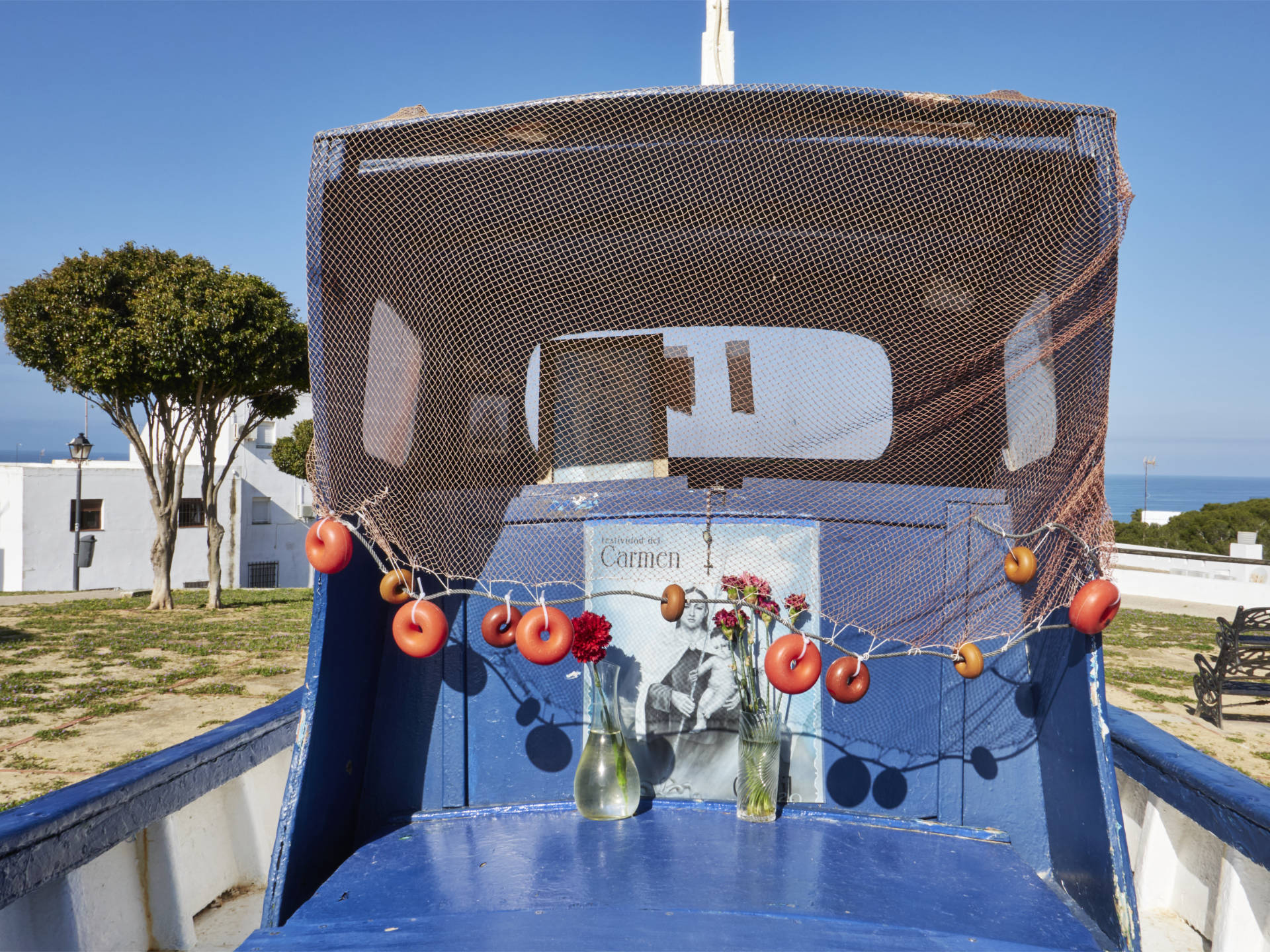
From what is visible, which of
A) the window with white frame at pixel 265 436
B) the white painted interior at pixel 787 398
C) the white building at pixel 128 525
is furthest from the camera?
the window with white frame at pixel 265 436

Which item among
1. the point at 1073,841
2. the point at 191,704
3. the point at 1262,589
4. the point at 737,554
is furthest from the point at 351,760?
the point at 1262,589

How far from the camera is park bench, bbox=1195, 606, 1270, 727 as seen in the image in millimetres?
8359

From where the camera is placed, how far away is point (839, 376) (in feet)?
9.31

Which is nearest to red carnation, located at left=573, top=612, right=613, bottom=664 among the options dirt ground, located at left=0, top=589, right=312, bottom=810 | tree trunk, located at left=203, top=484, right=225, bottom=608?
dirt ground, located at left=0, top=589, right=312, bottom=810

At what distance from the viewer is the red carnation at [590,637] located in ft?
8.23

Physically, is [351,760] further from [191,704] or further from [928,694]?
[191,704]

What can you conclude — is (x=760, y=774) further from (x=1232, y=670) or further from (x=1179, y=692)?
(x=1179, y=692)

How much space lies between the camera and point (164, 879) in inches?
92.5

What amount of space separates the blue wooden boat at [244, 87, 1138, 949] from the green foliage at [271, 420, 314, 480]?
31.1 m

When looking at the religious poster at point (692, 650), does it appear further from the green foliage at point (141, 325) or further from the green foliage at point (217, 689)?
the green foliage at point (141, 325)

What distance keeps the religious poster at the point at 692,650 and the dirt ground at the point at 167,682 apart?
5.06 m

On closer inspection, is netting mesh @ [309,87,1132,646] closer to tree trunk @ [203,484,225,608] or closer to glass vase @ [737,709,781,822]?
glass vase @ [737,709,781,822]

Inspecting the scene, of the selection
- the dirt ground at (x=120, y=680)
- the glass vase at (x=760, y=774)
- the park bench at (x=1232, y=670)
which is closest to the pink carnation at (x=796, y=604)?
the glass vase at (x=760, y=774)

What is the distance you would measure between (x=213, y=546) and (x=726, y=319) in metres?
16.8
